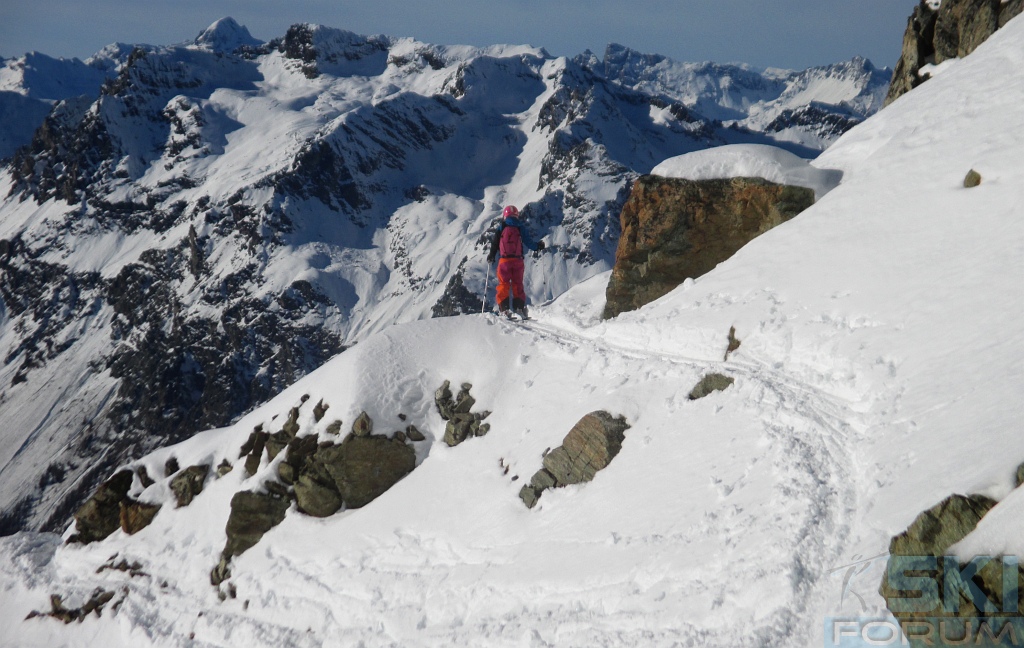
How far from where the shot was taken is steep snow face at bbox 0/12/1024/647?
866 centimetres

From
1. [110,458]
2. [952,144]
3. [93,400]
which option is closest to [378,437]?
[952,144]

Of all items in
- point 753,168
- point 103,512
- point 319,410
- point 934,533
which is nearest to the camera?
point 934,533

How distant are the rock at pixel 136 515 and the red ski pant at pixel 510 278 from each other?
41.8 feet

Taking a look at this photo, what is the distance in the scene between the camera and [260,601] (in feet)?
51.1

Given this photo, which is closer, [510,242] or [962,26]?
[510,242]

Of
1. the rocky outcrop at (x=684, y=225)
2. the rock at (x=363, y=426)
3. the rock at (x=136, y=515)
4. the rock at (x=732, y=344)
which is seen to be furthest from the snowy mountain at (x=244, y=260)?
the rock at (x=732, y=344)

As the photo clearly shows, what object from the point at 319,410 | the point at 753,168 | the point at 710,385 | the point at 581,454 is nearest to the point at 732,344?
the point at 710,385

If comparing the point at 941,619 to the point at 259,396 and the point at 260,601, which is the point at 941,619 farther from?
the point at 259,396

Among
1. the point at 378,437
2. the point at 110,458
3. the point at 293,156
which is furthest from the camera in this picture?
the point at 293,156

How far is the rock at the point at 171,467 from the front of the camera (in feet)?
73.4

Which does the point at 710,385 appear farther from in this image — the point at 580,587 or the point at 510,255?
the point at 510,255

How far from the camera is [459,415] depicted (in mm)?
17547

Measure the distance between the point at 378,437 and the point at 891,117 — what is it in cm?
1770

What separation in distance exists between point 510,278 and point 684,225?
18.0 ft
